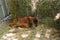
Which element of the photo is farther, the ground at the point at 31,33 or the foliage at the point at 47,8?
the foliage at the point at 47,8

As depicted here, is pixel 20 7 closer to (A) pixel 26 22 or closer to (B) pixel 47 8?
(A) pixel 26 22

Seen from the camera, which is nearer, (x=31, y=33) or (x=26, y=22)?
(x=31, y=33)

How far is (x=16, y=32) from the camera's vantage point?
280cm

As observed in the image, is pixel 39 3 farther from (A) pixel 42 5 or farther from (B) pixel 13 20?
(B) pixel 13 20

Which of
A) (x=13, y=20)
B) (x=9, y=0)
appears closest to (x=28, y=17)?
(x=13, y=20)

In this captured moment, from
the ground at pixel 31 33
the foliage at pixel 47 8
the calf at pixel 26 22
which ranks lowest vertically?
the ground at pixel 31 33

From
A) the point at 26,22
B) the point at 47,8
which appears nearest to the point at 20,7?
the point at 26,22

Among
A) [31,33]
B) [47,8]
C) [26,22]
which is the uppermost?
[47,8]

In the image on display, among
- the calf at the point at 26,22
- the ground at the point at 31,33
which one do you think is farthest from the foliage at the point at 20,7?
the ground at the point at 31,33

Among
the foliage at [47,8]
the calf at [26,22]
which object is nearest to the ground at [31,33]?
the calf at [26,22]

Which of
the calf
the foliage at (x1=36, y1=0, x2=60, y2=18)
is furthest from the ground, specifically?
the foliage at (x1=36, y1=0, x2=60, y2=18)

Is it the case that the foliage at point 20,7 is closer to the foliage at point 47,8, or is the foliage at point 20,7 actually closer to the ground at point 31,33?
the foliage at point 47,8

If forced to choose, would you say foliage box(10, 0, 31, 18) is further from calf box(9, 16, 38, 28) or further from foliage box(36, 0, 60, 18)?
foliage box(36, 0, 60, 18)

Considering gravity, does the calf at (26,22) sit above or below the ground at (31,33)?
above
